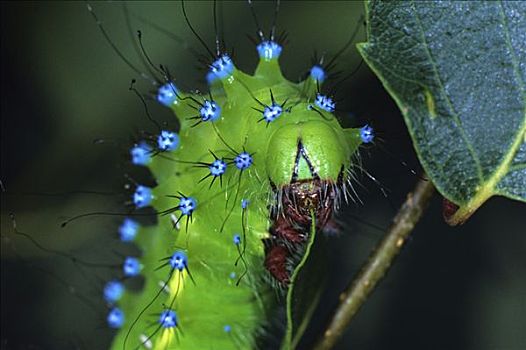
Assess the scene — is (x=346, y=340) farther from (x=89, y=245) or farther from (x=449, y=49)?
(x=449, y=49)

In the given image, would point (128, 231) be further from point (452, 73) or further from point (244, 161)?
point (452, 73)

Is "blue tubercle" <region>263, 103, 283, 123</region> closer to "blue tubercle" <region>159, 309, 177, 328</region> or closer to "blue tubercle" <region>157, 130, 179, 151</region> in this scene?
"blue tubercle" <region>157, 130, 179, 151</region>

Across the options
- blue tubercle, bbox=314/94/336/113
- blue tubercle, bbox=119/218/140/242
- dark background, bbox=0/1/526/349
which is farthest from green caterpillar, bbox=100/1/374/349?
dark background, bbox=0/1/526/349

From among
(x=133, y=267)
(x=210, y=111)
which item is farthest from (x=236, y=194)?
(x=133, y=267)

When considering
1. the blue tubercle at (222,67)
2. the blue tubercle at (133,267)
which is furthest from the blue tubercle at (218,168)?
the blue tubercle at (133,267)

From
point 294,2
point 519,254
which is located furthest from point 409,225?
point 294,2

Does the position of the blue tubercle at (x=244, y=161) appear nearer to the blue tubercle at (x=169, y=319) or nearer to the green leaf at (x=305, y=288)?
the green leaf at (x=305, y=288)
